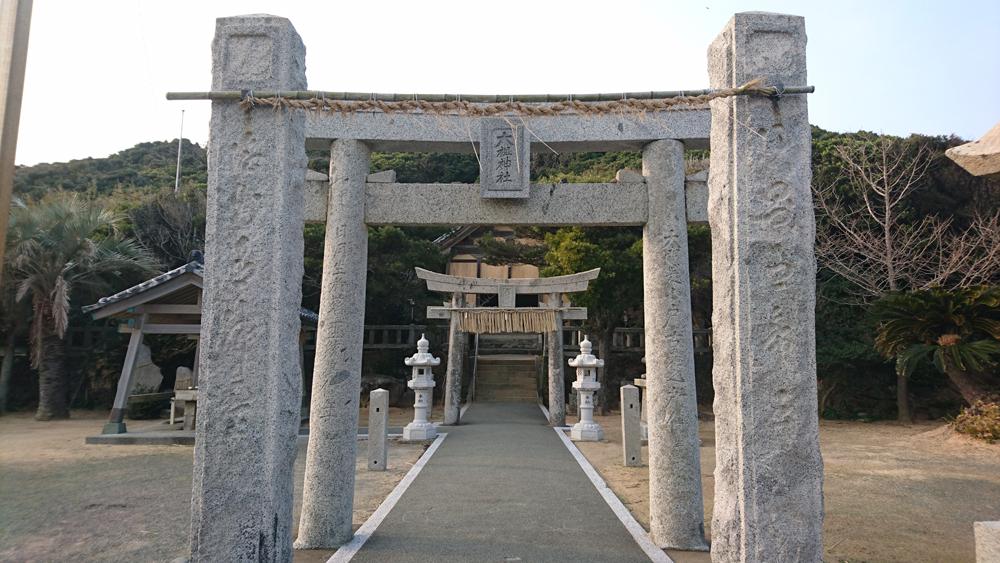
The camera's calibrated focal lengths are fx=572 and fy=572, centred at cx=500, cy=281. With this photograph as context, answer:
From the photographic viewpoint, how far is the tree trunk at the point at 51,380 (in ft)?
55.5

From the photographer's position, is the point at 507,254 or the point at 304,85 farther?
the point at 507,254

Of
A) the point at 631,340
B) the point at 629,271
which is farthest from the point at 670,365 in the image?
the point at 631,340

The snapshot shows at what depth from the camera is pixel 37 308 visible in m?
16.5

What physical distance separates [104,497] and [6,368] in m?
14.5

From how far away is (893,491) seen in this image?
8023 mm

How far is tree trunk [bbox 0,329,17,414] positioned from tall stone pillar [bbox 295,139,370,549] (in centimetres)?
1816

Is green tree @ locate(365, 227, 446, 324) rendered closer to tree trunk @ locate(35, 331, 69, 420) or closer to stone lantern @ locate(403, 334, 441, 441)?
stone lantern @ locate(403, 334, 441, 441)

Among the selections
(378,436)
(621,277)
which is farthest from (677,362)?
(621,277)

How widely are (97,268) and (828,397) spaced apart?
2325 centimetres

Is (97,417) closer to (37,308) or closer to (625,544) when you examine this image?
(37,308)

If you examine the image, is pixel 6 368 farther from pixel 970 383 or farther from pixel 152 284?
pixel 970 383

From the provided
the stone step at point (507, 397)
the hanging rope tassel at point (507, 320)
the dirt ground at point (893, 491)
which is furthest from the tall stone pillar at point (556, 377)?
the stone step at point (507, 397)

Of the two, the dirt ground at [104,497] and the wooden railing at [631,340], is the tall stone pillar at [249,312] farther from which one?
the wooden railing at [631,340]

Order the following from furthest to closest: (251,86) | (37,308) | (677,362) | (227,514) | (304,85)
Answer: (37,308) → (677,362) → (304,85) → (251,86) → (227,514)
